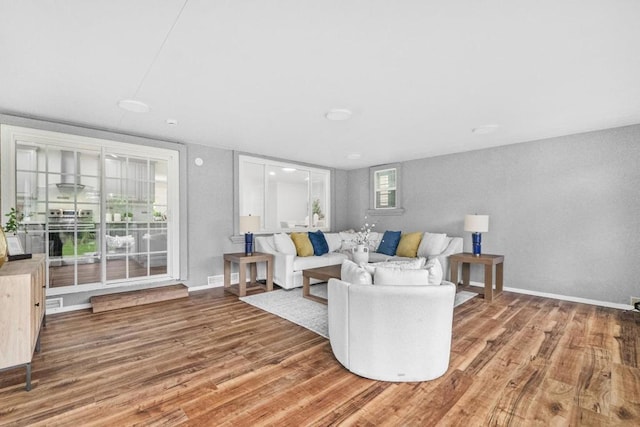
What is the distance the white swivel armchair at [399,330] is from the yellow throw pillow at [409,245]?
3.20 meters

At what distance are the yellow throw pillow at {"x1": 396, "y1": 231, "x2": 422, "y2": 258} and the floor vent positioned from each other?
502cm

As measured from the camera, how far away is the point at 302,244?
5.22m

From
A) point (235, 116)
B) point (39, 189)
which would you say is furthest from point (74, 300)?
point (235, 116)

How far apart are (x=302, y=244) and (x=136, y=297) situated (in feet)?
8.35

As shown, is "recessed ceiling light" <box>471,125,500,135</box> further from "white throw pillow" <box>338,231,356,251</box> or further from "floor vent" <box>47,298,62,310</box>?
"floor vent" <box>47,298,62,310</box>

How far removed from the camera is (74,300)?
377 cm

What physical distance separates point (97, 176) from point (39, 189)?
60cm

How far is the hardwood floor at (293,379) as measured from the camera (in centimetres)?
179

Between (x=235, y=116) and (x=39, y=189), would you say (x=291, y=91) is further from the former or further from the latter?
(x=39, y=189)

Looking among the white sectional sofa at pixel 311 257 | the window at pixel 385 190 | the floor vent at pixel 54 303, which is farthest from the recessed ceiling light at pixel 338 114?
the floor vent at pixel 54 303

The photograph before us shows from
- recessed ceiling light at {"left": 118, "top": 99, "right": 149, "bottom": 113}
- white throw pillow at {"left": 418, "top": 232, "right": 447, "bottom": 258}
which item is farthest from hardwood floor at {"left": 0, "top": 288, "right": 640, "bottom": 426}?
recessed ceiling light at {"left": 118, "top": 99, "right": 149, "bottom": 113}

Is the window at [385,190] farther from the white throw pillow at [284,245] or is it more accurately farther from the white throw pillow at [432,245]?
the white throw pillow at [284,245]

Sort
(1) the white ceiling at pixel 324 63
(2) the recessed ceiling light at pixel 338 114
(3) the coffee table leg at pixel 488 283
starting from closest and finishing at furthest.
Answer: (1) the white ceiling at pixel 324 63 < (2) the recessed ceiling light at pixel 338 114 < (3) the coffee table leg at pixel 488 283

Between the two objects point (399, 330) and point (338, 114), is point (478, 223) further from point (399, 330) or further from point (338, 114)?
point (399, 330)
